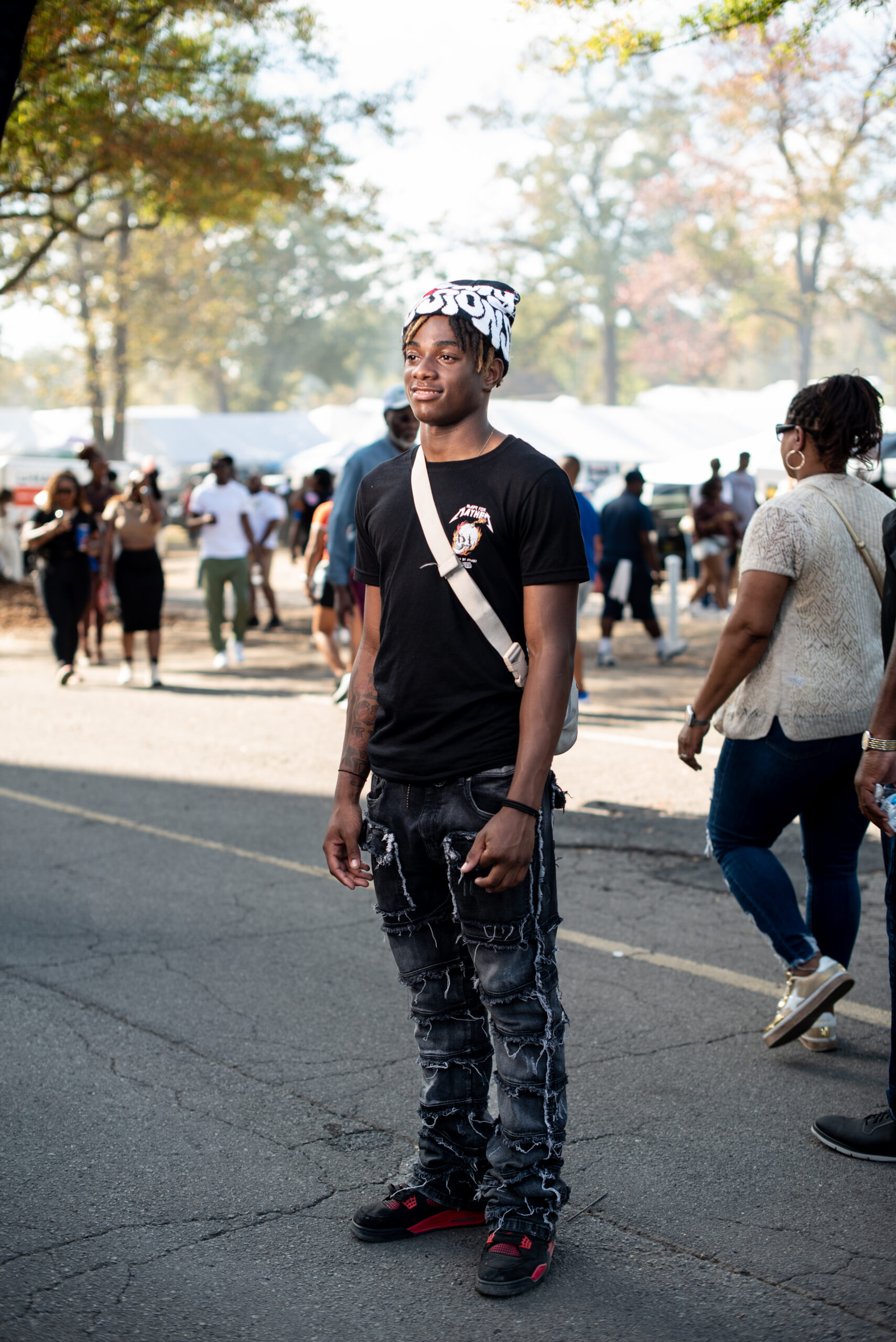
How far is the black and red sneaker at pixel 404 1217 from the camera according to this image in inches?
119

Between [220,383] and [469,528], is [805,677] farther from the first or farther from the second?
[220,383]

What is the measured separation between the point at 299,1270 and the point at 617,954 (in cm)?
244

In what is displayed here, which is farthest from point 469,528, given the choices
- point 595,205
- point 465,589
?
point 595,205

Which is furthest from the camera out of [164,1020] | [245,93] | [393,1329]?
[245,93]

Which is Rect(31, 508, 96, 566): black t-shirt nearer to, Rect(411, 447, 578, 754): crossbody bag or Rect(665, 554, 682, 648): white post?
Rect(665, 554, 682, 648): white post

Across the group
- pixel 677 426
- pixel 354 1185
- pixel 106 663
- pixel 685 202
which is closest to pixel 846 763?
pixel 354 1185

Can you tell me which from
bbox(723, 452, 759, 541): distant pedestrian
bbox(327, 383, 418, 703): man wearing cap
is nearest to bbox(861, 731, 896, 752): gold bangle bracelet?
bbox(327, 383, 418, 703): man wearing cap

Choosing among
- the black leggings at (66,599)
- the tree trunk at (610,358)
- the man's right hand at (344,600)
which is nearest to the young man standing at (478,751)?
the man's right hand at (344,600)

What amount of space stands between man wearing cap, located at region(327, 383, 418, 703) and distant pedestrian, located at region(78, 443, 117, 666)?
4.70m

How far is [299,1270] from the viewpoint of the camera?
290cm

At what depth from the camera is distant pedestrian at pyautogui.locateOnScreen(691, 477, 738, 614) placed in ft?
57.0

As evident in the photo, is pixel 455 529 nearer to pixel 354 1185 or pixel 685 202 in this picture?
pixel 354 1185

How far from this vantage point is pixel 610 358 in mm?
73250

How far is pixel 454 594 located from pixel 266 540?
16.1 m
